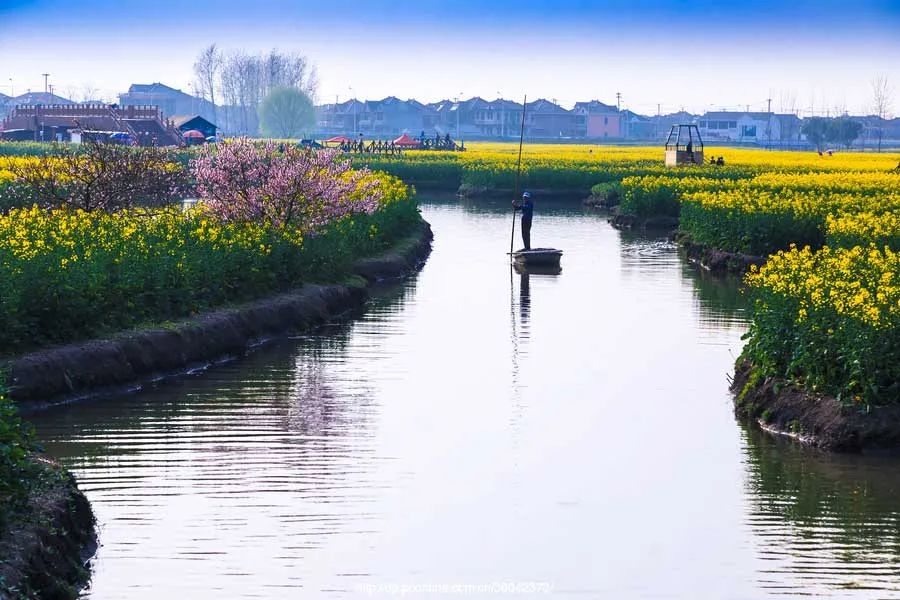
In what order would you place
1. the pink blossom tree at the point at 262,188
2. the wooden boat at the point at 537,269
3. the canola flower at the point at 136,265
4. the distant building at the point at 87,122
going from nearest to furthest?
the canola flower at the point at 136,265, the pink blossom tree at the point at 262,188, the wooden boat at the point at 537,269, the distant building at the point at 87,122

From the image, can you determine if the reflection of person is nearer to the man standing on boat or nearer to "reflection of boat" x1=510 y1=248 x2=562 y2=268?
"reflection of boat" x1=510 y1=248 x2=562 y2=268

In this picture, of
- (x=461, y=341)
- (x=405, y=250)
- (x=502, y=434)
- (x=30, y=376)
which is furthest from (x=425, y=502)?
(x=405, y=250)

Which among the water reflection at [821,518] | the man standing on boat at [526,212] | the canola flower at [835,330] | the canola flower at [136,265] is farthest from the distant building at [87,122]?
the water reflection at [821,518]

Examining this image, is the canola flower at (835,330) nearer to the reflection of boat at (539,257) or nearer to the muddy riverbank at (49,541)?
the muddy riverbank at (49,541)

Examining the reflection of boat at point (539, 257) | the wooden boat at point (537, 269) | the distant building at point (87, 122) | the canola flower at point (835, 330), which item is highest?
the distant building at point (87, 122)

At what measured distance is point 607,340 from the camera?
3053 centimetres

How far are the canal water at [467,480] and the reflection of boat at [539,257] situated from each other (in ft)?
42.7

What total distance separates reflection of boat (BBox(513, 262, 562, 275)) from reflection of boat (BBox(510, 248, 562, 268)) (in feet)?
0.34

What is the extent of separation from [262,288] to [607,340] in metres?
7.04

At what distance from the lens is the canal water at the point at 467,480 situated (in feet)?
47.7

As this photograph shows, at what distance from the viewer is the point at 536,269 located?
148 feet

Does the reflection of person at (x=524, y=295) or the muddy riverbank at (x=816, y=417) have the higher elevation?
the muddy riverbank at (x=816, y=417)

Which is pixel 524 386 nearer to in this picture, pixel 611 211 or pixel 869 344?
pixel 869 344

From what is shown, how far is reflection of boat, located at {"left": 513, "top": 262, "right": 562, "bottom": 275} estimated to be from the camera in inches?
1745
